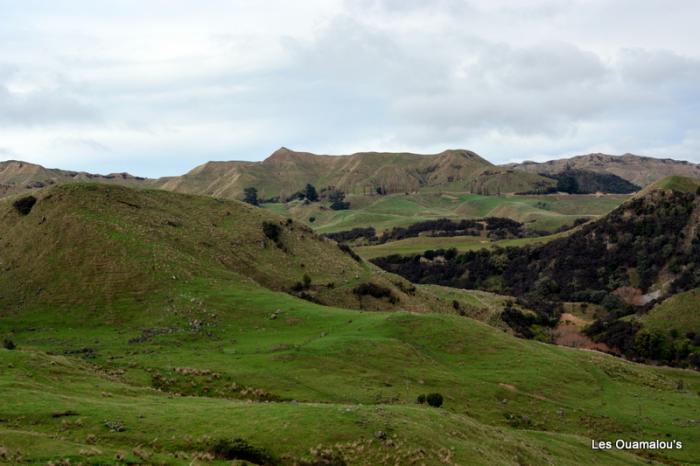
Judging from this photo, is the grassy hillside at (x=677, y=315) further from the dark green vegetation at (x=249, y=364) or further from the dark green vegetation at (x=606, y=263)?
the dark green vegetation at (x=249, y=364)

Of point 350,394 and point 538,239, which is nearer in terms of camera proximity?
point 350,394

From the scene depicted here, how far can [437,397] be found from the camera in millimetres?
45844

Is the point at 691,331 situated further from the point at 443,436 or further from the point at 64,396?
the point at 64,396

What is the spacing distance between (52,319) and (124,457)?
39922 mm

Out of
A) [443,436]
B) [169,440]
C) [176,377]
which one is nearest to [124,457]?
[169,440]

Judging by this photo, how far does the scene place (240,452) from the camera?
29.2 metres

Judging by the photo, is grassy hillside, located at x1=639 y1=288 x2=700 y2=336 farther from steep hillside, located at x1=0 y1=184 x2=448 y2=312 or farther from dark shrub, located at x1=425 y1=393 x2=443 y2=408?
dark shrub, located at x1=425 y1=393 x2=443 y2=408

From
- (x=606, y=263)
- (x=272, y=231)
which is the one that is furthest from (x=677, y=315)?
(x=272, y=231)

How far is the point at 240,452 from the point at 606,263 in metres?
149

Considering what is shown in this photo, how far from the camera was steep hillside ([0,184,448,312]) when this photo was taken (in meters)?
67.0

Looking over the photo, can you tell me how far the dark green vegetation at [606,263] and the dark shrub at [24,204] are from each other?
8047 cm

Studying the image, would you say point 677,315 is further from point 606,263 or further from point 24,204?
point 24,204

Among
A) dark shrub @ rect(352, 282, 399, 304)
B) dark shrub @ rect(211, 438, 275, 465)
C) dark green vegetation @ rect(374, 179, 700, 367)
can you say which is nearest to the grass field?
dark shrub @ rect(211, 438, 275, 465)

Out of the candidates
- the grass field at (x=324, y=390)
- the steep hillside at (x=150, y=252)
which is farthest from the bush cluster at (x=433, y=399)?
the steep hillside at (x=150, y=252)
